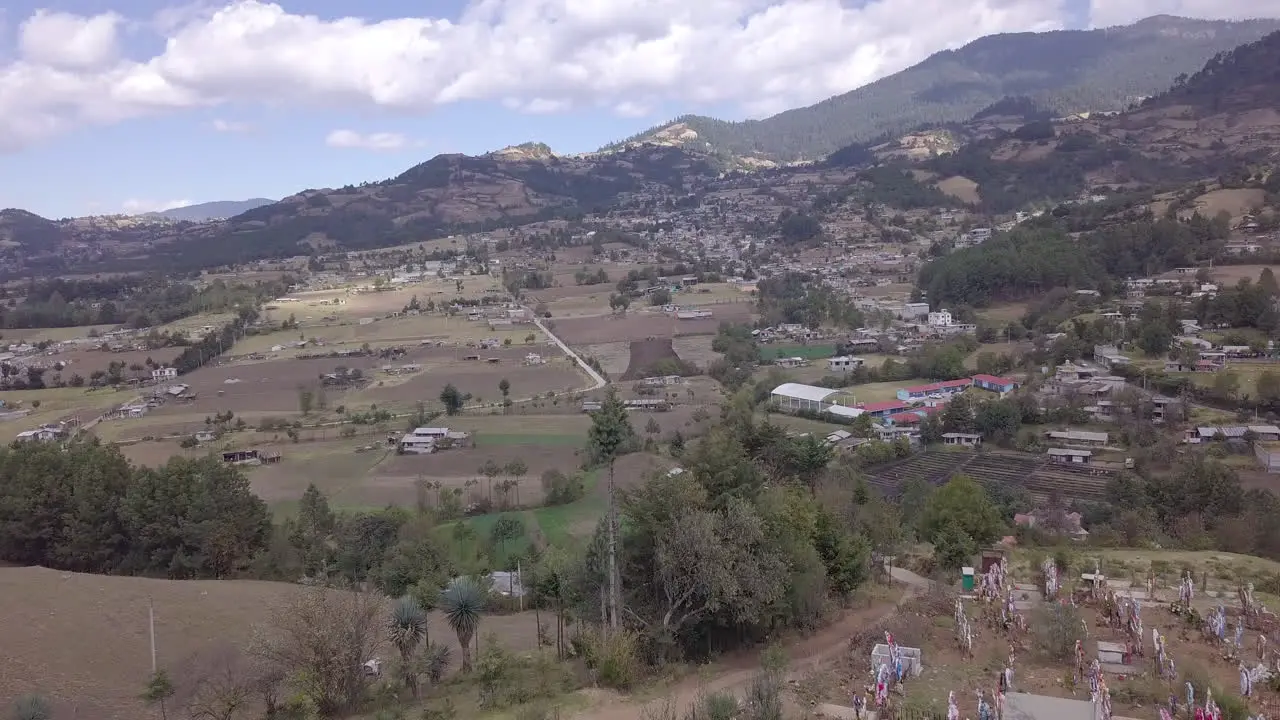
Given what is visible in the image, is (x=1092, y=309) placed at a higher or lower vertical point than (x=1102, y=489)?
higher

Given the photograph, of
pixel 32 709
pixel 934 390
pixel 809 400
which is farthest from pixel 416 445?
pixel 934 390

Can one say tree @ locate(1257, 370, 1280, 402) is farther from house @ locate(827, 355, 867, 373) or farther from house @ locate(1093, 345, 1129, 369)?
house @ locate(827, 355, 867, 373)

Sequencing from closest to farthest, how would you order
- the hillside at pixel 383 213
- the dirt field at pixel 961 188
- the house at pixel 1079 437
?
the house at pixel 1079 437
the dirt field at pixel 961 188
the hillside at pixel 383 213

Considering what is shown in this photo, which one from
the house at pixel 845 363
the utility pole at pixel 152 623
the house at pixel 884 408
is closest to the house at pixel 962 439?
the house at pixel 884 408

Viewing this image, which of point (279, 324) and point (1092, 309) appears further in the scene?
point (279, 324)

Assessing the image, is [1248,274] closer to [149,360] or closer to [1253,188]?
[1253,188]

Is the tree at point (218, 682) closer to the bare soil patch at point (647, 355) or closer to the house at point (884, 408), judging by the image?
the house at point (884, 408)

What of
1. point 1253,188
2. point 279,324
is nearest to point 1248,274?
point 1253,188

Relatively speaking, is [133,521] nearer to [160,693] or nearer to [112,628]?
[112,628]
